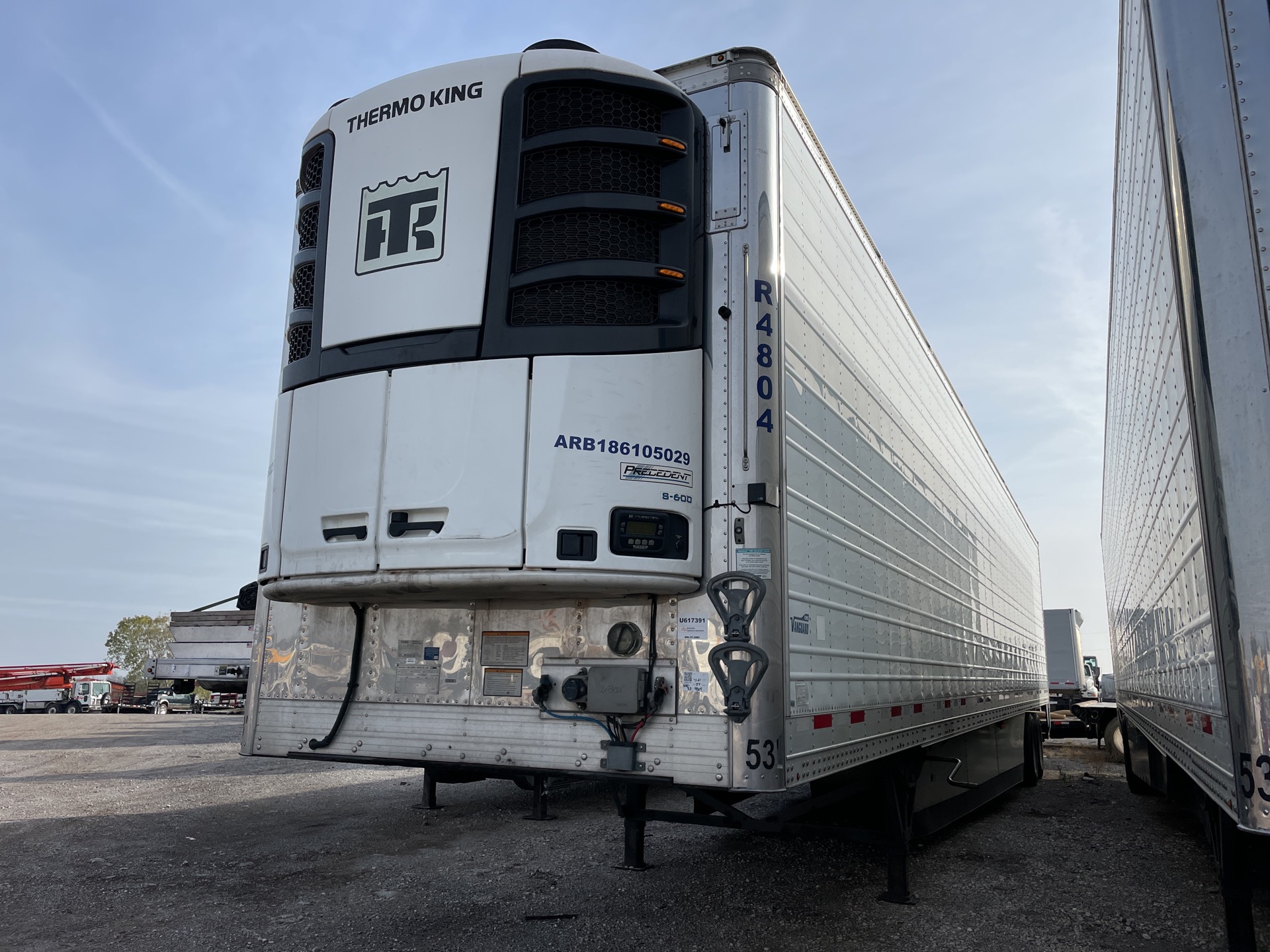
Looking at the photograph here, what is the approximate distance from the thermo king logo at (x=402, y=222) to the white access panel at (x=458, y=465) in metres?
0.56

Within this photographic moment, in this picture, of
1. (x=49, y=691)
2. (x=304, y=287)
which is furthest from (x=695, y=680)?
(x=49, y=691)

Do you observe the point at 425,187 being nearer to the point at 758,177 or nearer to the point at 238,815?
the point at 758,177

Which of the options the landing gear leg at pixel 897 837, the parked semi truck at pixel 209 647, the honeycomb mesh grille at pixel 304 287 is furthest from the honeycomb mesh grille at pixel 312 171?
the parked semi truck at pixel 209 647

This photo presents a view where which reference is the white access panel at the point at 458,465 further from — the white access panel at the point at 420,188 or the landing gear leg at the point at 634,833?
the landing gear leg at the point at 634,833

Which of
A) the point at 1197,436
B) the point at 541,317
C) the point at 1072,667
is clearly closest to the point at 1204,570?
the point at 1197,436

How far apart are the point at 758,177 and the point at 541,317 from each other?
47.7 inches

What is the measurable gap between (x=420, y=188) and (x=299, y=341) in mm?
988

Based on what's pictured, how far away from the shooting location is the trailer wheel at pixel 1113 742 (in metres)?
16.2

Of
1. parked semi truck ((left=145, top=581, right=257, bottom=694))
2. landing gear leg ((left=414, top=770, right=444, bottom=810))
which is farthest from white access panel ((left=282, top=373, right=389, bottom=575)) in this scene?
parked semi truck ((left=145, top=581, right=257, bottom=694))

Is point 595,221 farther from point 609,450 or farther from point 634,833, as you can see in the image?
point 634,833

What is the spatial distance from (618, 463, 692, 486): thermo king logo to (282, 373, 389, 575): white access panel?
1.05 m

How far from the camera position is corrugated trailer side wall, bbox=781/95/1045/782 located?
4258 millimetres

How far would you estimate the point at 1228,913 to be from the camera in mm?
3600

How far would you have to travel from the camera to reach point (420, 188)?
4.09m
